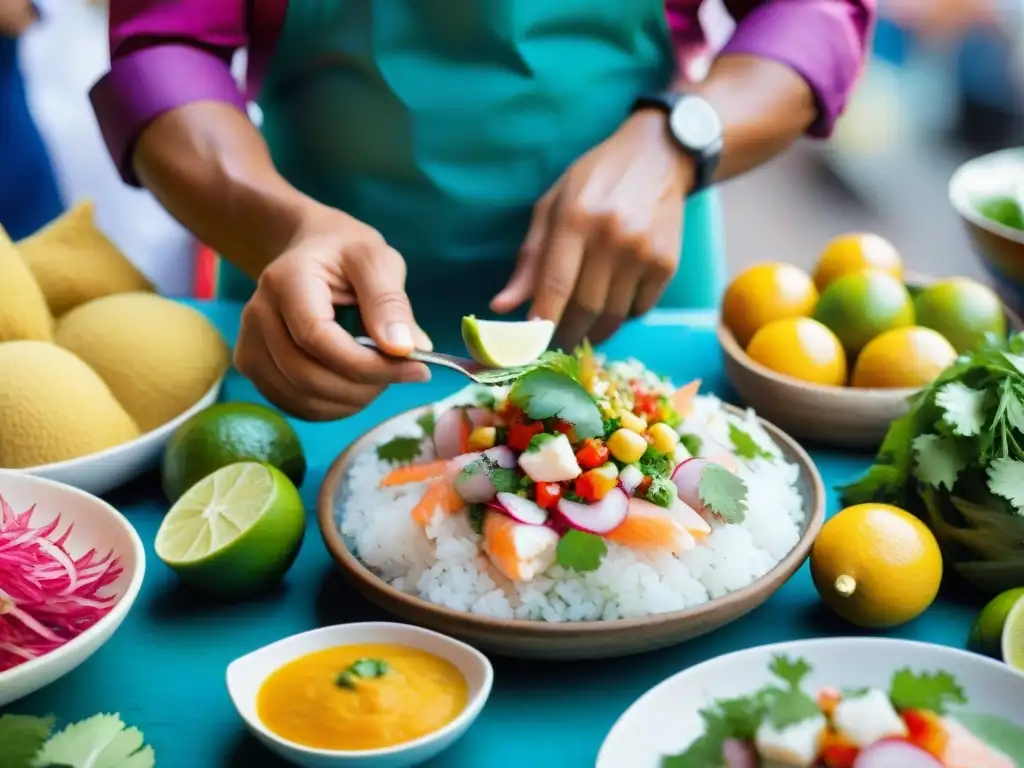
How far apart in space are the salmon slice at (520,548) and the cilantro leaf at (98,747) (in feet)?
1.19

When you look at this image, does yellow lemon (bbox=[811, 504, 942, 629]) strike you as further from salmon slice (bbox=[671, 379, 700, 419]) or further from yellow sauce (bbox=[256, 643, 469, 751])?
yellow sauce (bbox=[256, 643, 469, 751])

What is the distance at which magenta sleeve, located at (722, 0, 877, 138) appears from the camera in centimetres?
174

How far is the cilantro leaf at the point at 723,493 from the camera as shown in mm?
1125

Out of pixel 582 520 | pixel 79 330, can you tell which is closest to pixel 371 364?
pixel 582 520

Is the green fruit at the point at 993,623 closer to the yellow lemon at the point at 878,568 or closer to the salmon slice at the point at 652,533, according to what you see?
the yellow lemon at the point at 878,568

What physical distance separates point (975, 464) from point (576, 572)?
45cm

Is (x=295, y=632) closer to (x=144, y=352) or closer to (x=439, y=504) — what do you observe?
(x=439, y=504)

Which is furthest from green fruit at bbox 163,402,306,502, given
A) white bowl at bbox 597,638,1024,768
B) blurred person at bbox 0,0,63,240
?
blurred person at bbox 0,0,63,240

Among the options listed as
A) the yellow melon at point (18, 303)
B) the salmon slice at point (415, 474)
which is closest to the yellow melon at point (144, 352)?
the yellow melon at point (18, 303)

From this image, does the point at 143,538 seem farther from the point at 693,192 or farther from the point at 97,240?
the point at 693,192

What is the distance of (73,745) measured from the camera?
2.89ft

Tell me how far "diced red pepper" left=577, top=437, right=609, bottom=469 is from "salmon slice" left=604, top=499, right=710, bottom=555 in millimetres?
A: 61

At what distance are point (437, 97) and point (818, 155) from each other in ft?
14.1

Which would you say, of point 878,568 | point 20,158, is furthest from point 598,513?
point 20,158
